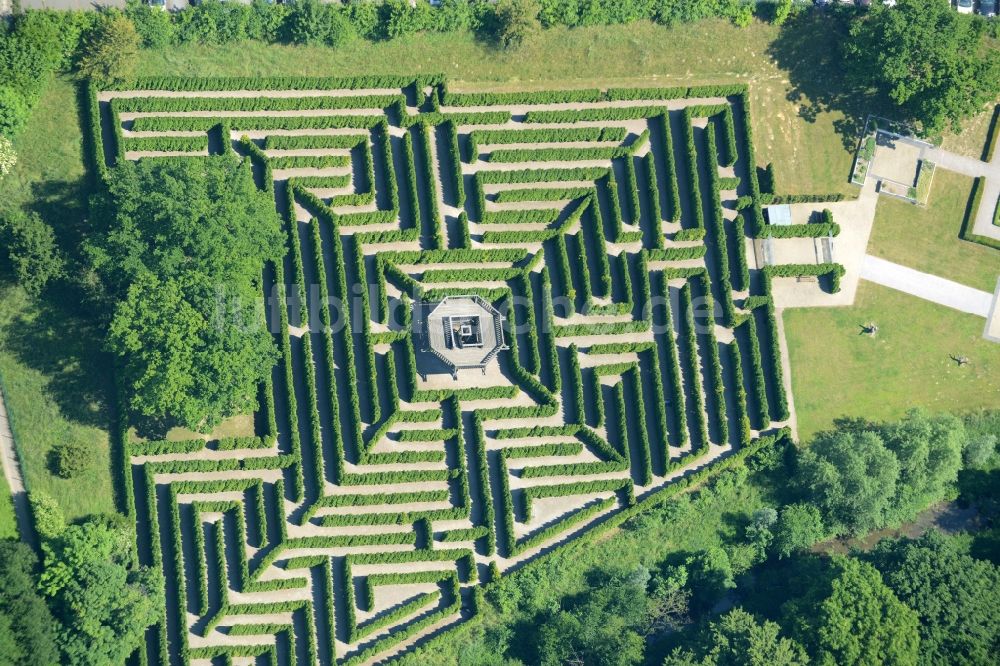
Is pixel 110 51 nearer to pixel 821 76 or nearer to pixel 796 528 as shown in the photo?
pixel 821 76

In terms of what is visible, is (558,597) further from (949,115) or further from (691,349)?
(949,115)

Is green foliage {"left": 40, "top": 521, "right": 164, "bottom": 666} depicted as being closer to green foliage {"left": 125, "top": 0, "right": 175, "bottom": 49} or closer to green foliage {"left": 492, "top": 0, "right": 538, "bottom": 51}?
green foliage {"left": 125, "top": 0, "right": 175, "bottom": 49}

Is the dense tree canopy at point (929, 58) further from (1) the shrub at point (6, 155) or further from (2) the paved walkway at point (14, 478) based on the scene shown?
(2) the paved walkway at point (14, 478)

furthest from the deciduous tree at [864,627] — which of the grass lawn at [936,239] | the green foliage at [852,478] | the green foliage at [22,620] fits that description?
the green foliage at [22,620]

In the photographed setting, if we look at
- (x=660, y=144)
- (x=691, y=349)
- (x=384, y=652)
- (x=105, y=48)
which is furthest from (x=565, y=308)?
(x=105, y=48)

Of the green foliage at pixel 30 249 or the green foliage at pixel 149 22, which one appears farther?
the green foliage at pixel 149 22

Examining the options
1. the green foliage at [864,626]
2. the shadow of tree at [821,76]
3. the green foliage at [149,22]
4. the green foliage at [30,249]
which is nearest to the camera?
the green foliage at [864,626]
